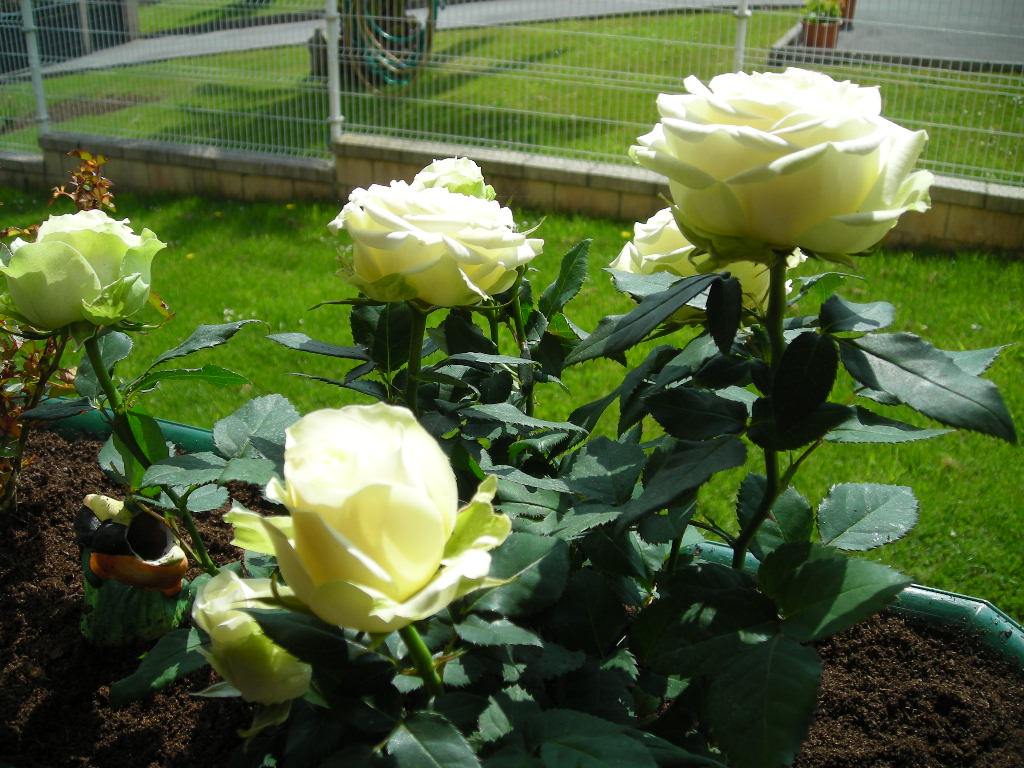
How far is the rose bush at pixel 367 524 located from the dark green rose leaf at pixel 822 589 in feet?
1.11

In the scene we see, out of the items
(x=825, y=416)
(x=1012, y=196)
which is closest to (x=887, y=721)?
(x=825, y=416)

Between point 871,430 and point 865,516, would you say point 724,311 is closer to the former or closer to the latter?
point 871,430

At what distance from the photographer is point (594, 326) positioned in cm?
387

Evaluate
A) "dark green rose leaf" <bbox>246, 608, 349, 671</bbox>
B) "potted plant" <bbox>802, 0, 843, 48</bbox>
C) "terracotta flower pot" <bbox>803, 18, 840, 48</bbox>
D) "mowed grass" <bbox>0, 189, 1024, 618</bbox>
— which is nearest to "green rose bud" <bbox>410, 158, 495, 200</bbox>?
"dark green rose leaf" <bbox>246, 608, 349, 671</bbox>

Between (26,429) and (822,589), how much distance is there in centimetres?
159

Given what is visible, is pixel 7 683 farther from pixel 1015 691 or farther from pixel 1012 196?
pixel 1012 196

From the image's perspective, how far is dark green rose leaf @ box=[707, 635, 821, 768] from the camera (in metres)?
0.84

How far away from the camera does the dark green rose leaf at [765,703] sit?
2.75 feet

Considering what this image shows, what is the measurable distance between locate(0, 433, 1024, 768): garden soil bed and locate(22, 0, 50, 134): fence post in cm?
464

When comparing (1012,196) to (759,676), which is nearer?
(759,676)

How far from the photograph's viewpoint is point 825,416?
908 millimetres

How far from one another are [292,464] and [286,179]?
4.98 metres

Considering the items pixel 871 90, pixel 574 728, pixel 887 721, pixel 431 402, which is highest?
pixel 871 90

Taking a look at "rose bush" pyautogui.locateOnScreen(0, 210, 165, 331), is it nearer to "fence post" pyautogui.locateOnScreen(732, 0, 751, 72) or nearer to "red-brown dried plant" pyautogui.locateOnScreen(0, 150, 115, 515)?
"red-brown dried plant" pyautogui.locateOnScreen(0, 150, 115, 515)
